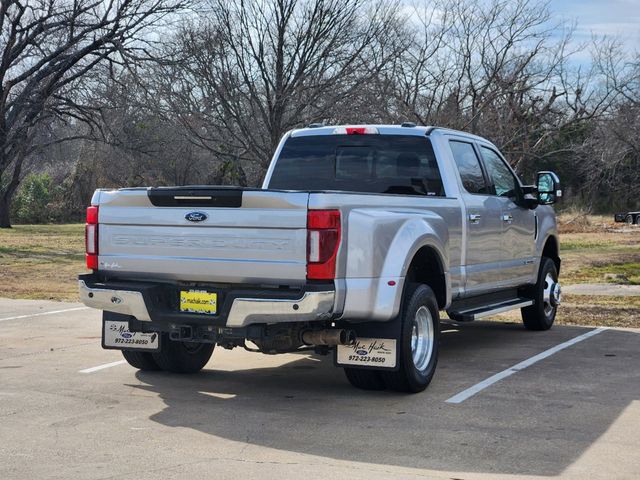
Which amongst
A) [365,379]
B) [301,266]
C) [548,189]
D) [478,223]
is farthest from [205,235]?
[548,189]

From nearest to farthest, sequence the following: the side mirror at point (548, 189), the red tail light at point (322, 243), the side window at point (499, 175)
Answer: the red tail light at point (322, 243) → the side window at point (499, 175) → the side mirror at point (548, 189)

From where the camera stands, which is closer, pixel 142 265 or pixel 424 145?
pixel 142 265

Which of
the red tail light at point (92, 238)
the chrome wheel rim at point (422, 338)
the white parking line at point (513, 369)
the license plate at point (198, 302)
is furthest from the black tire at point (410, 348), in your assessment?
the red tail light at point (92, 238)

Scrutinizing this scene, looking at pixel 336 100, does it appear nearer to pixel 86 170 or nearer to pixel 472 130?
pixel 472 130

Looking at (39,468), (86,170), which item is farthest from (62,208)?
(39,468)

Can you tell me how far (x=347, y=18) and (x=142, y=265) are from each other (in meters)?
15.5

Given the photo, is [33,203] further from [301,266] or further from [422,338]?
[301,266]

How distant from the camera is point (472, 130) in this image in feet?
77.9

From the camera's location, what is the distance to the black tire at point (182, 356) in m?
8.15

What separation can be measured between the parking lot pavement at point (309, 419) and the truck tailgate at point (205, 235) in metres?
0.98

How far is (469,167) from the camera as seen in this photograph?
→ 9.25 m

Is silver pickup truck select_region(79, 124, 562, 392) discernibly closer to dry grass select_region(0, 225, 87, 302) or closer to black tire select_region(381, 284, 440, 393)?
black tire select_region(381, 284, 440, 393)

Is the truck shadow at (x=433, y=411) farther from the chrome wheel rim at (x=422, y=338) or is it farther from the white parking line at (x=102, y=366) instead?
the white parking line at (x=102, y=366)

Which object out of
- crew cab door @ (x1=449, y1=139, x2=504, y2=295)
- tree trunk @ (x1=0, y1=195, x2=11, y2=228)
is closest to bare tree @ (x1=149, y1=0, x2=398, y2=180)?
crew cab door @ (x1=449, y1=139, x2=504, y2=295)
